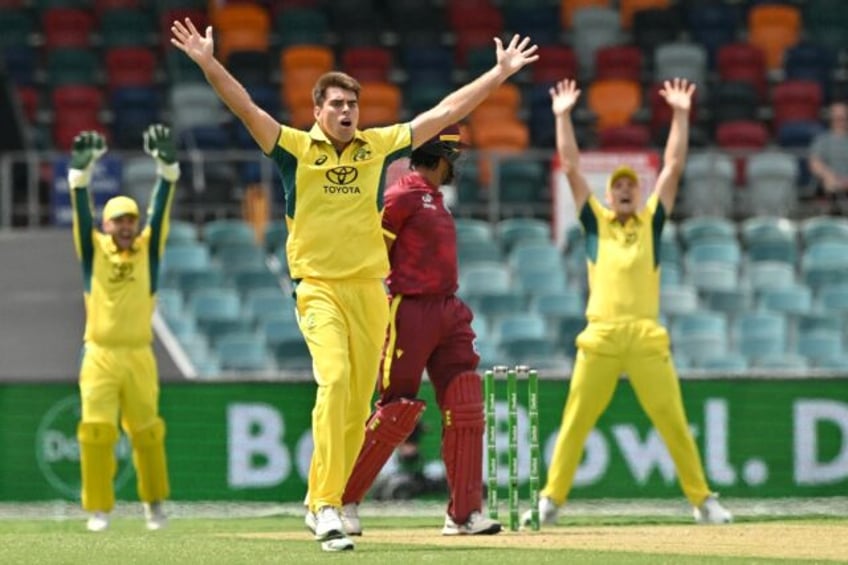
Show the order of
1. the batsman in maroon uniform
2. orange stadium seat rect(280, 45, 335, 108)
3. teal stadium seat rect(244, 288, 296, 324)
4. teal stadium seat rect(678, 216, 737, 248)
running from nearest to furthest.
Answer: the batsman in maroon uniform, teal stadium seat rect(244, 288, 296, 324), teal stadium seat rect(678, 216, 737, 248), orange stadium seat rect(280, 45, 335, 108)

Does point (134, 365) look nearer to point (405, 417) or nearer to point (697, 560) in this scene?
point (405, 417)

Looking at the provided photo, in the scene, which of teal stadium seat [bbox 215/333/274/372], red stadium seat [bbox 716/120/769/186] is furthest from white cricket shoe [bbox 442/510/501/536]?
red stadium seat [bbox 716/120/769/186]

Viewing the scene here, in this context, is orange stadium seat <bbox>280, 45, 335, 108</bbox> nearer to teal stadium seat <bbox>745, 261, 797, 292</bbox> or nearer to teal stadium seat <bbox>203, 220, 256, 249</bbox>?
teal stadium seat <bbox>203, 220, 256, 249</bbox>

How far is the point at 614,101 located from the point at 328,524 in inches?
584

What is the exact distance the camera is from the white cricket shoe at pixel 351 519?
42.7 feet

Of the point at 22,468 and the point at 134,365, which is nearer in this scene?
the point at 134,365

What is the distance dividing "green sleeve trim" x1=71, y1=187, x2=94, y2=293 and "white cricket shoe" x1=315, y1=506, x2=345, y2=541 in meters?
4.62

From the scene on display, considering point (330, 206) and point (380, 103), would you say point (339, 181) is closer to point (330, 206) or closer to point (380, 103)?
point (330, 206)

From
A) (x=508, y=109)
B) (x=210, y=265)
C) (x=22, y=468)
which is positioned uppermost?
(x=508, y=109)

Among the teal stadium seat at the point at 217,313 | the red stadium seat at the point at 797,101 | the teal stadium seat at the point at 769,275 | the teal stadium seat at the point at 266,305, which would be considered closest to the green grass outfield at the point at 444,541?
the teal stadium seat at the point at 217,313

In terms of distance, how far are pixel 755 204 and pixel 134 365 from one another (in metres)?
9.30

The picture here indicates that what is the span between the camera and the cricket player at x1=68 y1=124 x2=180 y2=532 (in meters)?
15.8

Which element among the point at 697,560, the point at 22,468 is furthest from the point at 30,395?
the point at 697,560

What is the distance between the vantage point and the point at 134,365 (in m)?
15.9
